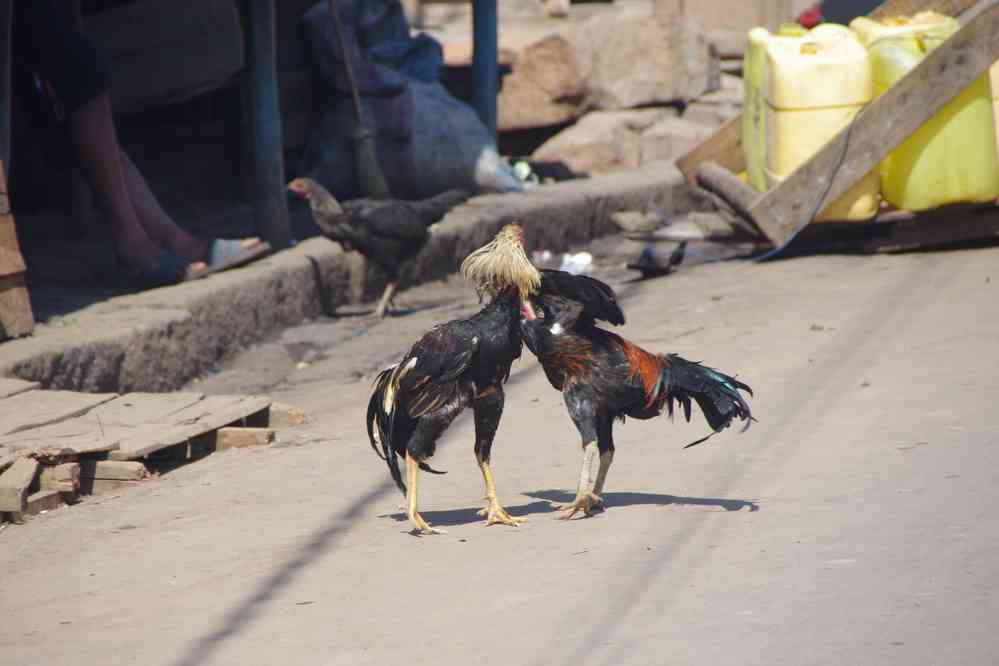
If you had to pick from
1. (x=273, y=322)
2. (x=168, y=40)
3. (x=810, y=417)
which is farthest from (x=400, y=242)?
(x=810, y=417)

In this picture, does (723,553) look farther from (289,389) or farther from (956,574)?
(289,389)

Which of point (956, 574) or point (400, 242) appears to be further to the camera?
point (400, 242)

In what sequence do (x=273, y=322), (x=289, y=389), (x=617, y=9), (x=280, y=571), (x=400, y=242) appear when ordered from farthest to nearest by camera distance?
(x=617, y=9), (x=400, y=242), (x=273, y=322), (x=289, y=389), (x=280, y=571)

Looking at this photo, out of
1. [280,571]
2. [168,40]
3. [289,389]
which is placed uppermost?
[168,40]

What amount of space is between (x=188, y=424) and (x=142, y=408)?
35 centimetres

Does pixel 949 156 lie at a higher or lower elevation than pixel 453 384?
lower

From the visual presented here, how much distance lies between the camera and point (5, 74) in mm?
7824

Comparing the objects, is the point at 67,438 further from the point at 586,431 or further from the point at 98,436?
the point at 586,431

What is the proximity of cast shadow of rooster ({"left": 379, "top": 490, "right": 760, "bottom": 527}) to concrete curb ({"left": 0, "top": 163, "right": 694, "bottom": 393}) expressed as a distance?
2514 mm

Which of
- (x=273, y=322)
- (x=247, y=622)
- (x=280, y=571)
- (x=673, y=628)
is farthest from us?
(x=273, y=322)

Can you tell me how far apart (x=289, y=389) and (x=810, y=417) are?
3230 mm

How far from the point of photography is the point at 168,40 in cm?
980

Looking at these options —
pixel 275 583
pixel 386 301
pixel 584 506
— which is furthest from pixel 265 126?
pixel 275 583

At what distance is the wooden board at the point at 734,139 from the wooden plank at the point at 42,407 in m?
5.91
